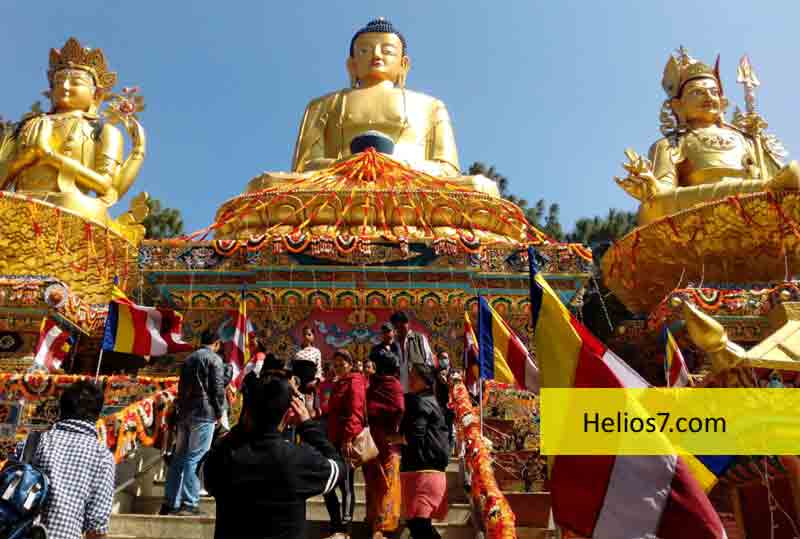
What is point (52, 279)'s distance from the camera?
457 inches

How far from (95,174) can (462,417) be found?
35.3ft

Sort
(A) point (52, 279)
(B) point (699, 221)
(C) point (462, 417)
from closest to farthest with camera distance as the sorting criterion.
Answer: (C) point (462, 417), (A) point (52, 279), (B) point (699, 221)

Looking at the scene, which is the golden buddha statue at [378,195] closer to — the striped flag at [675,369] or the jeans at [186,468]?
the striped flag at [675,369]

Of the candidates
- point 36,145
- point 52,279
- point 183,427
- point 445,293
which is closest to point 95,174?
point 36,145

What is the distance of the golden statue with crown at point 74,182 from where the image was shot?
13.0 metres

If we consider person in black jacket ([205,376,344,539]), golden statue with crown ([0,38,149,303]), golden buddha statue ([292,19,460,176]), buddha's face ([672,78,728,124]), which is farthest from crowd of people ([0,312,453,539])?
buddha's face ([672,78,728,124])

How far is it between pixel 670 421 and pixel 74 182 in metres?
13.2

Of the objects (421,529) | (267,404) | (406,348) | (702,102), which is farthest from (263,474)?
(702,102)

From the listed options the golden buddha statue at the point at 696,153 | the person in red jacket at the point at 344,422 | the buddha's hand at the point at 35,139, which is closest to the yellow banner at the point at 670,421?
the person in red jacket at the point at 344,422

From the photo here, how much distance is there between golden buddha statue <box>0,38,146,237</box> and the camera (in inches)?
555

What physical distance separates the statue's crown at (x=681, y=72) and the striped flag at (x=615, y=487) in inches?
567

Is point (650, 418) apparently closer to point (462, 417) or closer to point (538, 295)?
point (538, 295)

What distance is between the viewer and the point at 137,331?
750 cm

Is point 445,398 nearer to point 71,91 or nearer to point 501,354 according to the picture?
point 501,354
